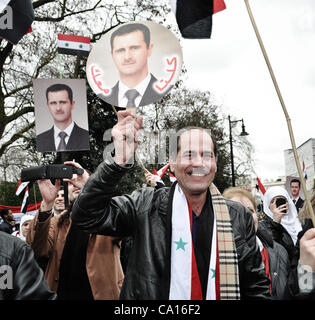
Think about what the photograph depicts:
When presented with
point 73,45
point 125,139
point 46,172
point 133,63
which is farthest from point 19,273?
point 73,45

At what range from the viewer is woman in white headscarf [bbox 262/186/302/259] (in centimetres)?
349

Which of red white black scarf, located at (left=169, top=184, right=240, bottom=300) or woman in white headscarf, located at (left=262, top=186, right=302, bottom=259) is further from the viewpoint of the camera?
woman in white headscarf, located at (left=262, top=186, right=302, bottom=259)

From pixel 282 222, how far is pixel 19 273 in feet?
9.28

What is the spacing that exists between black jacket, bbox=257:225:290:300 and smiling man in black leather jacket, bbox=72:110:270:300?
916mm

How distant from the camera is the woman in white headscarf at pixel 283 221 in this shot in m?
3.49

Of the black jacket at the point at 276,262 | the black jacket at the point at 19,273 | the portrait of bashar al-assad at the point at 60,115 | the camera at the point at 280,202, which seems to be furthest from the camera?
the camera at the point at 280,202

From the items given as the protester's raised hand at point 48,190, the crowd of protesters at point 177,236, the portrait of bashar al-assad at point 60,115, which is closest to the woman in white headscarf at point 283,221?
the crowd of protesters at point 177,236

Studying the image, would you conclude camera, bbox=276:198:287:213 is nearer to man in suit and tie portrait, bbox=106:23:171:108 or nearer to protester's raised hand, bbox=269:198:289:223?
protester's raised hand, bbox=269:198:289:223

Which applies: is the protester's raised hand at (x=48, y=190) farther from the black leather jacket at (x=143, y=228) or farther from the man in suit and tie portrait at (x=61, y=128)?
the man in suit and tie portrait at (x=61, y=128)

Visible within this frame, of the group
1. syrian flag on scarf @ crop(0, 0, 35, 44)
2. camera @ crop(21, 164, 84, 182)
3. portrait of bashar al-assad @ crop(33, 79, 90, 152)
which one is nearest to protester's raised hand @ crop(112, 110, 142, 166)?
camera @ crop(21, 164, 84, 182)

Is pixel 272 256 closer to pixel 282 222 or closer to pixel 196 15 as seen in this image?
pixel 282 222

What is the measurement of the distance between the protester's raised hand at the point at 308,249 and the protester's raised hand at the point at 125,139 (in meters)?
0.86
